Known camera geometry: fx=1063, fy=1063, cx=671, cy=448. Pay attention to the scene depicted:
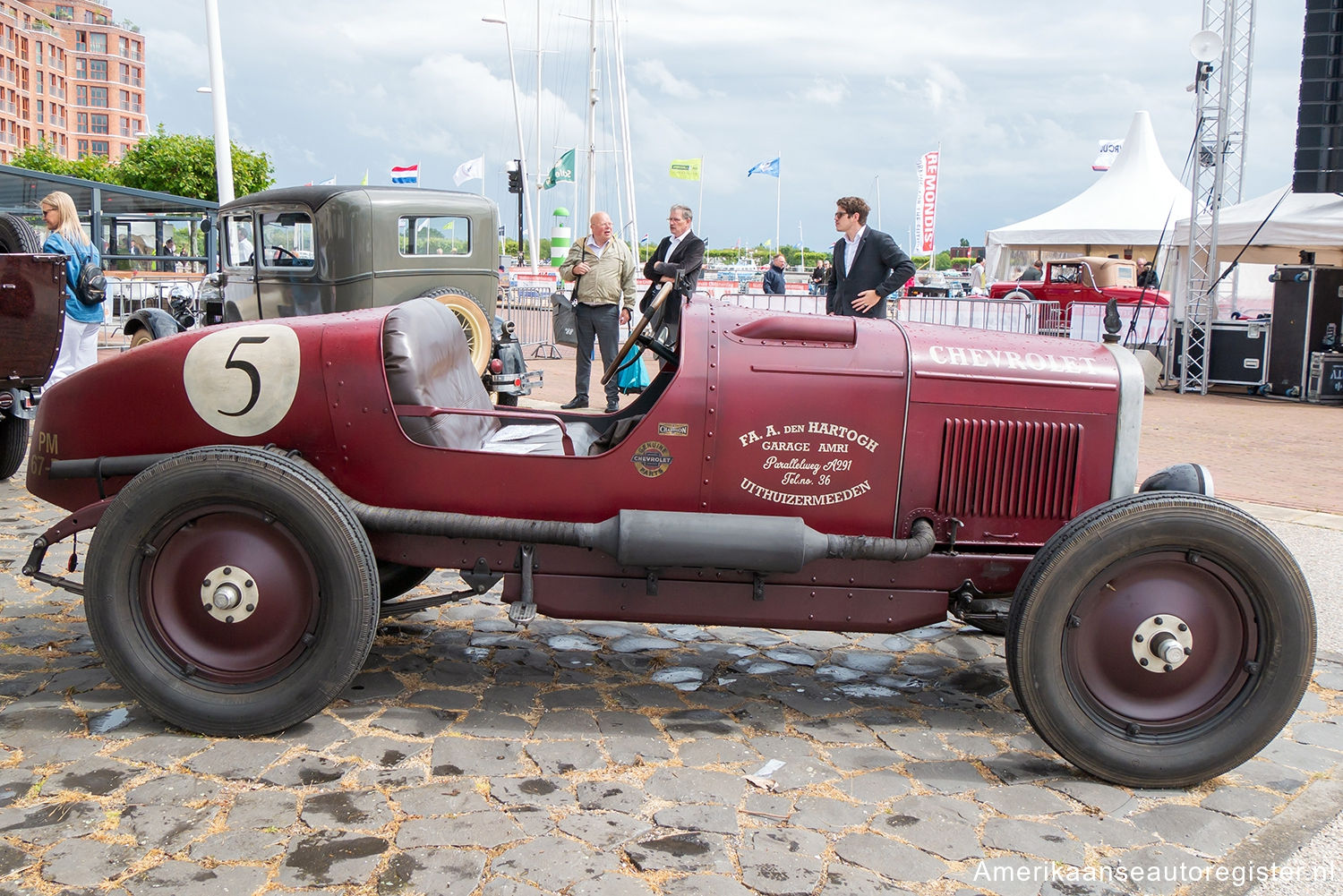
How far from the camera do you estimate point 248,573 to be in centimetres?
347

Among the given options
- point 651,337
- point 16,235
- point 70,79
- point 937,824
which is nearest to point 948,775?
point 937,824

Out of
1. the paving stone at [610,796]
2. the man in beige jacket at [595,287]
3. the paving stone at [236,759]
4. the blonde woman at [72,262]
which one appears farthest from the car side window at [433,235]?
Answer: the paving stone at [610,796]

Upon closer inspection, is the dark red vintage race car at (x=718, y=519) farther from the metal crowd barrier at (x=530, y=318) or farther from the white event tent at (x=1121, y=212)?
the white event tent at (x=1121, y=212)

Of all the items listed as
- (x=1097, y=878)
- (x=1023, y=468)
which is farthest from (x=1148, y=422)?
(x=1097, y=878)

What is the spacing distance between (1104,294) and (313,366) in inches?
856

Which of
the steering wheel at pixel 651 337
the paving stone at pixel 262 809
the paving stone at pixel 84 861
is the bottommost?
the paving stone at pixel 262 809

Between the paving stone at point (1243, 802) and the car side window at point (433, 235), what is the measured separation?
27.7ft

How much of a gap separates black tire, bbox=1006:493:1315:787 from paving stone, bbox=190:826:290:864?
2.22 metres

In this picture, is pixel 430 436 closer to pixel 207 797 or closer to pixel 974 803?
pixel 207 797

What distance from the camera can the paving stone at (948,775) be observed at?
336 centimetres

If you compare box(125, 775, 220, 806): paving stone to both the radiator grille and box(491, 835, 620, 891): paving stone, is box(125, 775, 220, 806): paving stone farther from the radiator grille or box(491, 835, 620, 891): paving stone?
the radiator grille

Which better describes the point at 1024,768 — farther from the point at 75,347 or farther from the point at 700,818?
the point at 75,347

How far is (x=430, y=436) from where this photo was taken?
3.79m

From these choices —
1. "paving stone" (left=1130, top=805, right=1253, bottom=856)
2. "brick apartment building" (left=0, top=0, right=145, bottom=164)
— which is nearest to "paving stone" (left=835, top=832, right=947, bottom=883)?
"paving stone" (left=1130, top=805, right=1253, bottom=856)
